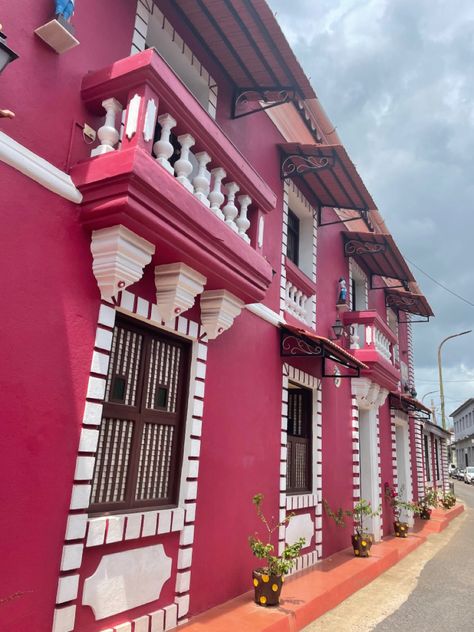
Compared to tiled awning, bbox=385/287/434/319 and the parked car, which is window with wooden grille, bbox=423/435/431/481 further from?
the parked car

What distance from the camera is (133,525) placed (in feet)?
13.2

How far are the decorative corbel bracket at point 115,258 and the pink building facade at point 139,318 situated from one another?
2cm

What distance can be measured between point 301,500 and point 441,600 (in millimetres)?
2275

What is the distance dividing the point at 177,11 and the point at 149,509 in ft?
16.7

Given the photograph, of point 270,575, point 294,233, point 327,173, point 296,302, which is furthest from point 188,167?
point 294,233

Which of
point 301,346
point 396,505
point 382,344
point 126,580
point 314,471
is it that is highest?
point 382,344

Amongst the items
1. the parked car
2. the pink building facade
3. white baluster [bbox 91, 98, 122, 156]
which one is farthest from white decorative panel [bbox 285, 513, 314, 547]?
the parked car

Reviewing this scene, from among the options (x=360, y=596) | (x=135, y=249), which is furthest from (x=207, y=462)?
(x=360, y=596)

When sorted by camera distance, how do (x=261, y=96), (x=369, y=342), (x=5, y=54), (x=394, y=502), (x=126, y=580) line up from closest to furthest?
(x=5, y=54) → (x=126, y=580) → (x=261, y=96) → (x=369, y=342) → (x=394, y=502)

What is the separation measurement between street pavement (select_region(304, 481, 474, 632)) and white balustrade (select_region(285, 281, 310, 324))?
404 cm

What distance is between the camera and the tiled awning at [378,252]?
1016cm

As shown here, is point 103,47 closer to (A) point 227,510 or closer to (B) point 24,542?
(B) point 24,542

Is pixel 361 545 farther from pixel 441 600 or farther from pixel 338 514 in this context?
pixel 441 600

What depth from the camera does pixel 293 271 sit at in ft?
25.1
